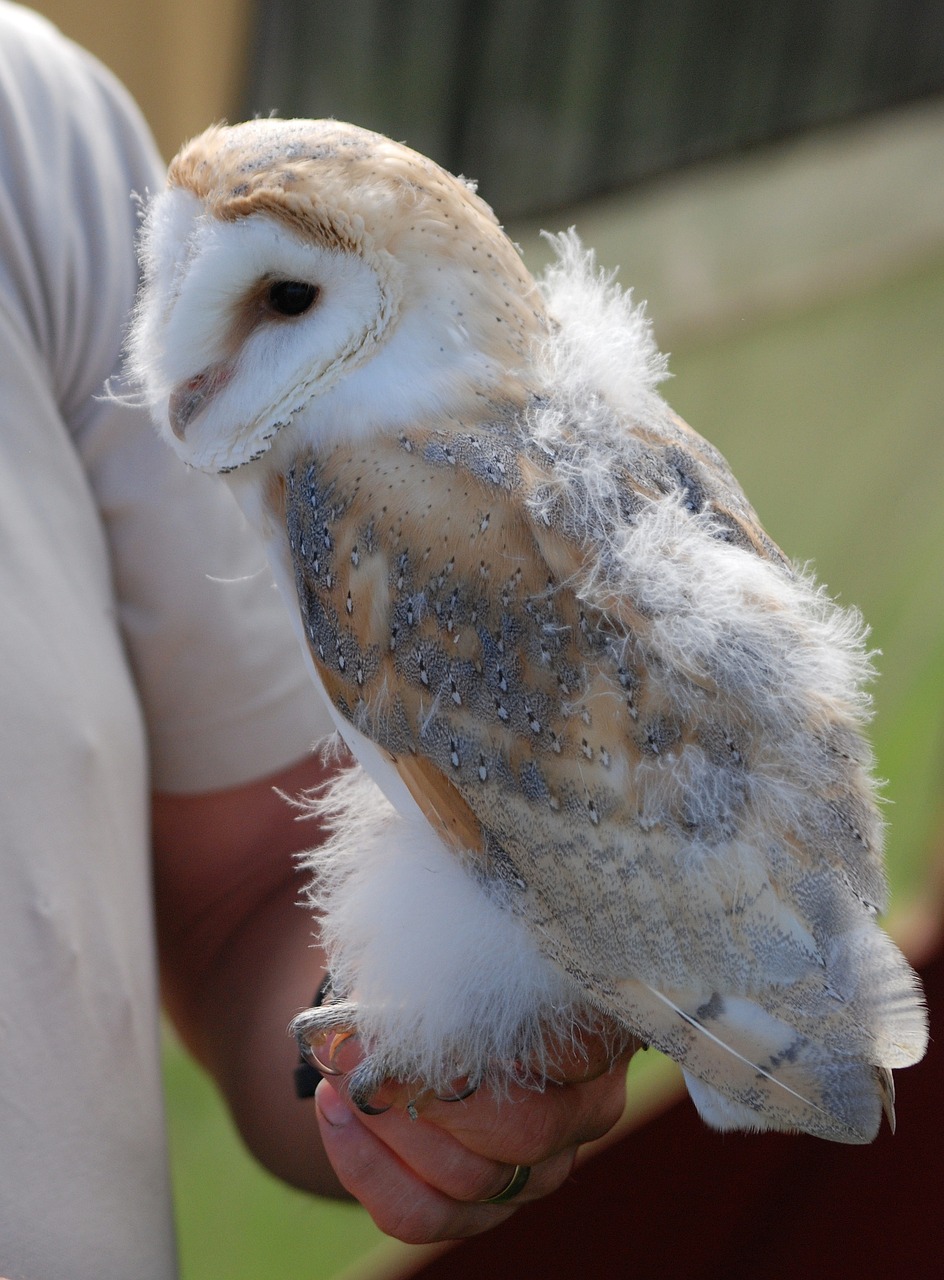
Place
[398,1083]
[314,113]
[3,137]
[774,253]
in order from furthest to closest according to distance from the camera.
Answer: [774,253]
[314,113]
[3,137]
[398,1083]

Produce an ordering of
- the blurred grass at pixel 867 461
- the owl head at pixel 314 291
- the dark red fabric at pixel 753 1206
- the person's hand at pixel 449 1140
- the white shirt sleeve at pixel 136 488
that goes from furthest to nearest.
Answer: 1. the blurred grass at pixel 867 461
2. the dark red fabric at pixel 753 1206
3. the white shirt sleeve at pixel 136 488
4. the person's hand at pixel 449 1140
5. the owl head at pixel 314 291

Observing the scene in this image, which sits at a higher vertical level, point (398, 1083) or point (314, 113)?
point (314, 113)

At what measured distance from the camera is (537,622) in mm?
635

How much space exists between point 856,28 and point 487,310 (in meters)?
2.99

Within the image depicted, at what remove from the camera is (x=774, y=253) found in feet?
9.85

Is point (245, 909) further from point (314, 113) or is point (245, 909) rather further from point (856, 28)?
point (856, 28)

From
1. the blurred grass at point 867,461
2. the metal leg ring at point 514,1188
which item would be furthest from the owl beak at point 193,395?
the blurred grass at point 867,461

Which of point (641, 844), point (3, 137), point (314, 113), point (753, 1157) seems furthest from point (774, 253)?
point (641, 844)

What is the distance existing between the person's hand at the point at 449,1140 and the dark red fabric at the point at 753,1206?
3.02 feet

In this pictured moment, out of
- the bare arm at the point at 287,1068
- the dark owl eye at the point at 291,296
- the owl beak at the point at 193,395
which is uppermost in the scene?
the dark owl eye at the point at 291,296

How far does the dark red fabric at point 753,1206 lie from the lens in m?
1.66

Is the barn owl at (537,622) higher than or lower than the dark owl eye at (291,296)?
lower

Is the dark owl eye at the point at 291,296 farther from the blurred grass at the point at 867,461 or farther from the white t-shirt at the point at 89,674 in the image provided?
the blurred grass at the point at 867,461

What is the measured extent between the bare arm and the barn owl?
0.43 feet
